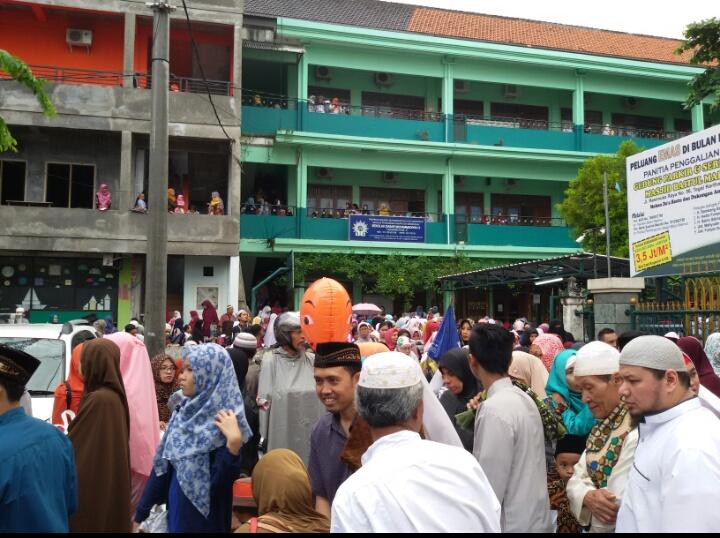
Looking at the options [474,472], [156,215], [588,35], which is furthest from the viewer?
[588,35]

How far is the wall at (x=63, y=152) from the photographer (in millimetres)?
18062

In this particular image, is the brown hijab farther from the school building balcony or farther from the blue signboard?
the school building balcony

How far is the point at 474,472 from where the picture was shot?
6.48 ft

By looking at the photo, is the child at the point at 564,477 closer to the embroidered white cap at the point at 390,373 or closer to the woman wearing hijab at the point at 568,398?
the woman wearing hijab at the point at 568,398

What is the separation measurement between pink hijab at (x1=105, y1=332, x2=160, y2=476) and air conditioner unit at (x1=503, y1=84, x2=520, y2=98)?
21565 mm

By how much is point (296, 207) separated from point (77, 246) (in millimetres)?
6413

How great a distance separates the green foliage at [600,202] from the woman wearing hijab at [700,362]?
1537 centimetres

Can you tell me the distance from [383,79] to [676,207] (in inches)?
570

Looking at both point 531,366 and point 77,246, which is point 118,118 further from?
point 531,366

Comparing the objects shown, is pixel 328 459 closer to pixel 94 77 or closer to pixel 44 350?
pixel 44 350

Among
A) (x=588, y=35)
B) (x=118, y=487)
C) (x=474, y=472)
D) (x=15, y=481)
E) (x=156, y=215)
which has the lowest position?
(x=118, y=487)

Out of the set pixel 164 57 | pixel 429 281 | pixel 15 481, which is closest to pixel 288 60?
pixel 429 281

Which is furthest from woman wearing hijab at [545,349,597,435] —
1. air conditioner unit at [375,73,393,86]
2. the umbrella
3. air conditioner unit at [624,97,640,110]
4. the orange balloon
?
air conditioner unit at [624,97,640,110]

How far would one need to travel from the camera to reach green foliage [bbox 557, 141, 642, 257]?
19.2 m
